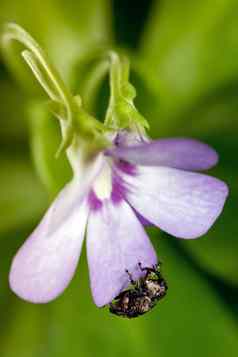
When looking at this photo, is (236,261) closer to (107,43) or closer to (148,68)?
(148,68)

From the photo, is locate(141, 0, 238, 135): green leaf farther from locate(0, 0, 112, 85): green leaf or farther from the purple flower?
the purple flower

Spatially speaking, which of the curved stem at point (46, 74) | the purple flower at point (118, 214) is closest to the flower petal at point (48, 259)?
the purple flower at point (118, 214)

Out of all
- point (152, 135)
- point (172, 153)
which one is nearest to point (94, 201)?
point (172, 153)

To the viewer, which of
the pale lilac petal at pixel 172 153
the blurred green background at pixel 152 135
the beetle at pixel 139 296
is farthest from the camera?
the blurred green background at pixel 152 135

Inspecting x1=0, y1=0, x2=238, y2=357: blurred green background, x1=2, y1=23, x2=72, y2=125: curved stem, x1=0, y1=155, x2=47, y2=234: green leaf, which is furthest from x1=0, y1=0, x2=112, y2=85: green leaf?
x1=2, y1=23, x2=72, y2=125: curved stem

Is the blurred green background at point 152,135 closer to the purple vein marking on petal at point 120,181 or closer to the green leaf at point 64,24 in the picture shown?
the green leaf at point 64,24

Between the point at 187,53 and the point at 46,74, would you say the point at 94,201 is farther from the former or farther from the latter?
the point at 187,53
